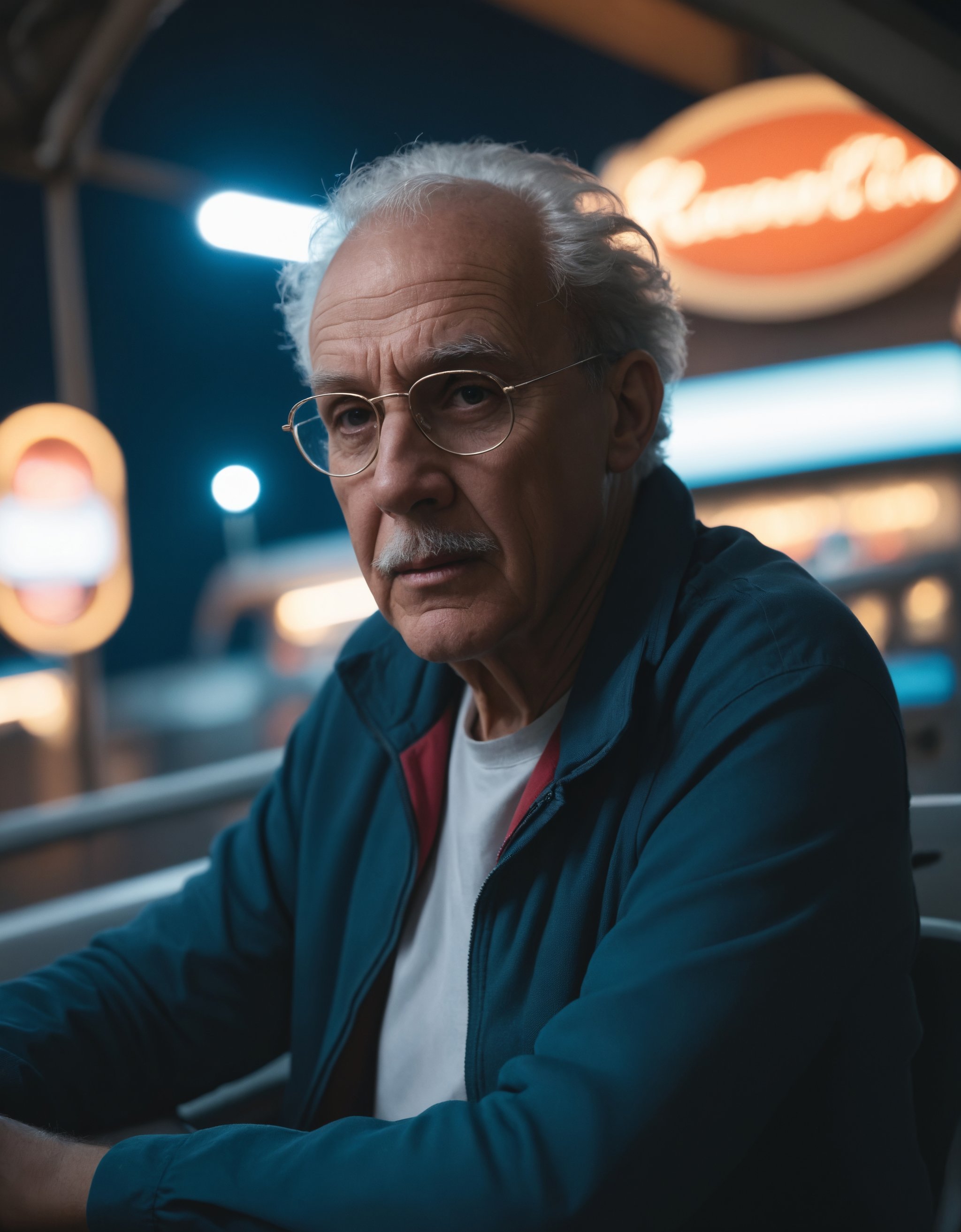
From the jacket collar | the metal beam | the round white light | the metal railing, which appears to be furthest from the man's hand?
the metal beam

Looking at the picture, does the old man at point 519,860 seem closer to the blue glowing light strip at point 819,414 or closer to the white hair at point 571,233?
the white hair at point 571,233

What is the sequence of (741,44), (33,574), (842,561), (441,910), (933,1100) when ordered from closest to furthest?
(933,1100) → (441,910) → (33,574) → (842,561) → (741,44)

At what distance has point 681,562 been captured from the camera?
3.77ft

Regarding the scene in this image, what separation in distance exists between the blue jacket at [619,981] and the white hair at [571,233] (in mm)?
207

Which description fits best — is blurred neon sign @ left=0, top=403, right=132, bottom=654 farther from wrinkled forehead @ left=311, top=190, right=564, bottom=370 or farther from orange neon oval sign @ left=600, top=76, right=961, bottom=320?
orange neon oval sign @ left=600, top=76, right=961, bottom=320

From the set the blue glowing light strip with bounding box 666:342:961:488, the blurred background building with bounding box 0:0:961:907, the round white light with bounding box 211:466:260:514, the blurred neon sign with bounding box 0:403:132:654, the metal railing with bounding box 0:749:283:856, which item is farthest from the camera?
the blue glowing light strip with bounding box 666:342:961:488

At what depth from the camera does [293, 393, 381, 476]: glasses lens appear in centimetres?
123

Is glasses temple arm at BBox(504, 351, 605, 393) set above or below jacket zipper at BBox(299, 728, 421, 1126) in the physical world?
above

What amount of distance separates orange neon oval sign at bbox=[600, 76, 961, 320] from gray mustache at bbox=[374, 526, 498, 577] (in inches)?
157

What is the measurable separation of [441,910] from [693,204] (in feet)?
14.1

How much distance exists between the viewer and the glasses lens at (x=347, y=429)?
1.23 meters

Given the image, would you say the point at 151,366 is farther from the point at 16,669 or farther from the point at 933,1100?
the point at 933,1100

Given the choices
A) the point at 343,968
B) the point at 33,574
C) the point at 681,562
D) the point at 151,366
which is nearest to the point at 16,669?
the point at 33,574

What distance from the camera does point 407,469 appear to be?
3.80 ft
